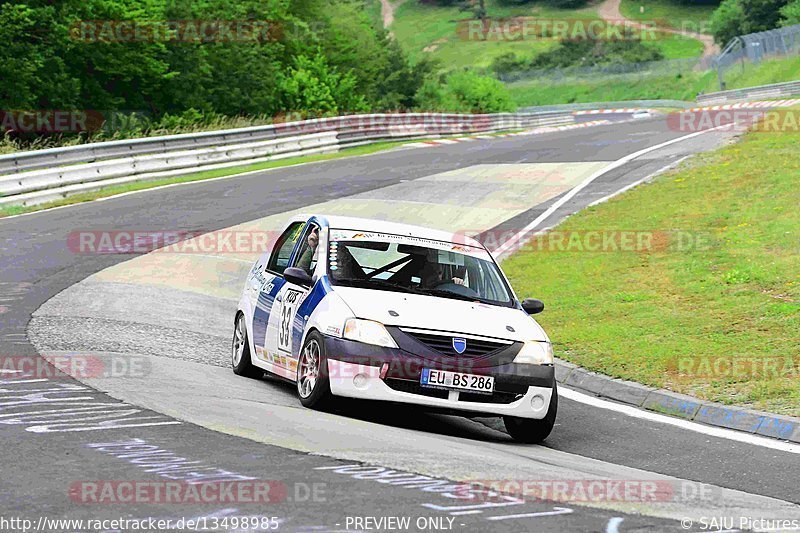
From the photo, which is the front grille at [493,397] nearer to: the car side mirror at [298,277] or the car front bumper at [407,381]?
the car front bumper at [407,381]

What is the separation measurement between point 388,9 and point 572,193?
478 feet

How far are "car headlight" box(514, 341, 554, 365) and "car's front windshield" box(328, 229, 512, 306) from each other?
2.72ft

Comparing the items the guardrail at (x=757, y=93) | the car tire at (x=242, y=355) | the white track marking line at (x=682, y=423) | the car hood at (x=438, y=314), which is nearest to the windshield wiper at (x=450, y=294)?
the car hood at (x=438, y=314)

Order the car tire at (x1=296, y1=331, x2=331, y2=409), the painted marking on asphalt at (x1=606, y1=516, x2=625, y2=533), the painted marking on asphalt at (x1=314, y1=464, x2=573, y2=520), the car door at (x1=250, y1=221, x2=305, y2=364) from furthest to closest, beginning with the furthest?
1. the car door at (x1=250, y1=221, x2=305, y2=364)
2. the car tire at (x1=296, y1=331, x2=331, y2=409)
3. the painted marking on asphalt at (x1=314, y1=464, x2=573, y2=520)
4. the painted marking on asphalt at (x1=606, y1=516, x2=625, y2=533)

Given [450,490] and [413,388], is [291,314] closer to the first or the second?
[413,388]

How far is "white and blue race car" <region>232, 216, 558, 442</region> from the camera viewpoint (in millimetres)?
8992

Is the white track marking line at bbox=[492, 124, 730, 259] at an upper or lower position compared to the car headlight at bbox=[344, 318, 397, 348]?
lower

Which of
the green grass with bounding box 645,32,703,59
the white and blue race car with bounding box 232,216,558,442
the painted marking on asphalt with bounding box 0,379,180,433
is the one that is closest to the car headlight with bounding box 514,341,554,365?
the white and blue race car with bounding box 232,216,558,442

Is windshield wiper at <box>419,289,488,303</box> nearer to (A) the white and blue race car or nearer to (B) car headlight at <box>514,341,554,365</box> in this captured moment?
(A) the white and blue race car

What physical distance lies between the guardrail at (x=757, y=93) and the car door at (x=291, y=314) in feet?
170

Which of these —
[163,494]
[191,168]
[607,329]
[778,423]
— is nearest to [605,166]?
[191,168]

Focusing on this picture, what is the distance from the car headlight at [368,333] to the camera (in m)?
9.02

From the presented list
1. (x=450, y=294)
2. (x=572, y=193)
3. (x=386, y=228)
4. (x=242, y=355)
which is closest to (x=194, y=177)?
(x=572, y=193)

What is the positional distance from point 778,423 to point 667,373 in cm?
205
